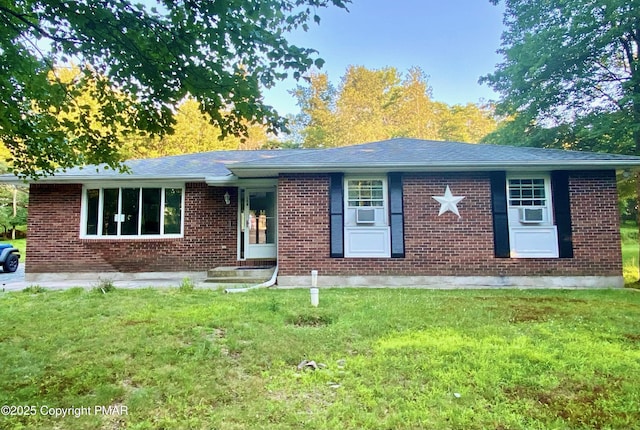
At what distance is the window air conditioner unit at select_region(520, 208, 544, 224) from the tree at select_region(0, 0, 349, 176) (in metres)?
6.44

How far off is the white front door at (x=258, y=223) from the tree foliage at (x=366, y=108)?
1977cm

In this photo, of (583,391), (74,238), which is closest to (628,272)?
(583,391)

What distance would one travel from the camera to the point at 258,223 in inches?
390

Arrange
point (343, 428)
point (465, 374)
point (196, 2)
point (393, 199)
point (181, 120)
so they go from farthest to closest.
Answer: point (181, 120) → point (393, 199) → point (196, 2) → point (465, 374) → point (343, 428)

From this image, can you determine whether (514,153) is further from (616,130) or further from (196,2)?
(196,2)

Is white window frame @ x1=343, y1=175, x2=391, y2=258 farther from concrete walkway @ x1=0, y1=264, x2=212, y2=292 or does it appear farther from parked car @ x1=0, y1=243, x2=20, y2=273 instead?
parked car @ x1=0, y1=243, x2=20, y2=273

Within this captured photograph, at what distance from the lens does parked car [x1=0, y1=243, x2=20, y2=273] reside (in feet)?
38.8

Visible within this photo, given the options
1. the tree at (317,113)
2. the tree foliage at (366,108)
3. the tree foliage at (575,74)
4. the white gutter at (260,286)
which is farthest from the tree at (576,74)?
the tree at (317,113)

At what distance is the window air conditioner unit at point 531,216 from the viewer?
8.20 m

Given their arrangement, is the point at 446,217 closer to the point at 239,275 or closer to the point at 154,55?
the point at 239,275

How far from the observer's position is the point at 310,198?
8.38m

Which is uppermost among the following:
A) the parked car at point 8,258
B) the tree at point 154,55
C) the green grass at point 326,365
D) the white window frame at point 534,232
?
the tree at point 154,55

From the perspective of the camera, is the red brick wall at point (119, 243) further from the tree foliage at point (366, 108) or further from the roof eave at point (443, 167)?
the tree foliage at point (366, 108)

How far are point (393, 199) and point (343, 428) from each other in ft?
21.2
